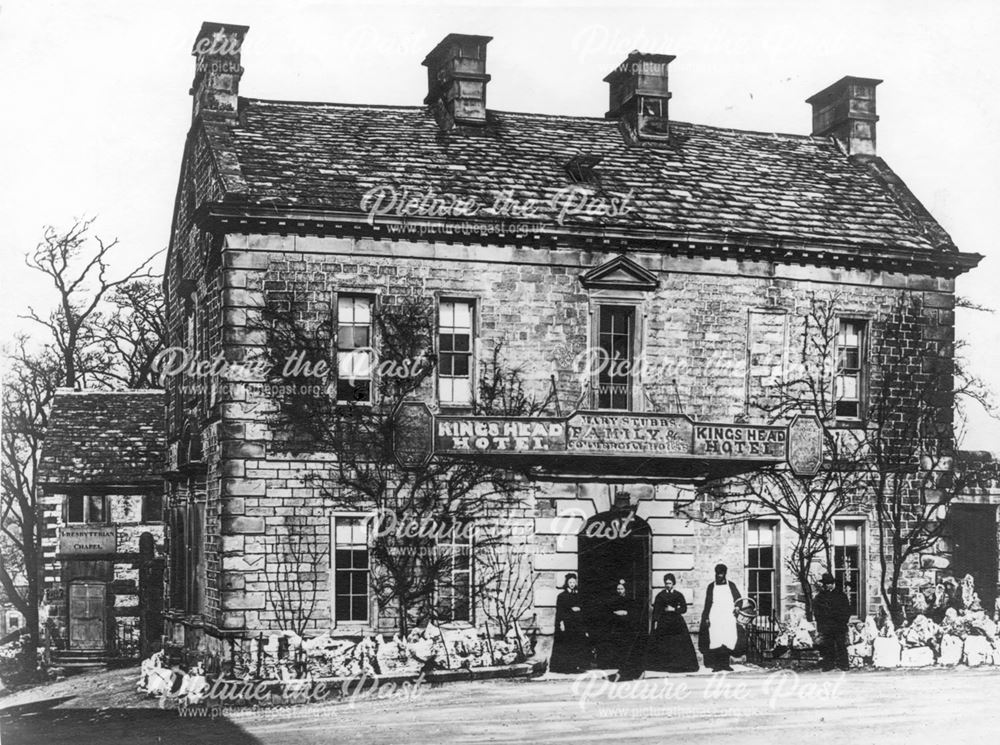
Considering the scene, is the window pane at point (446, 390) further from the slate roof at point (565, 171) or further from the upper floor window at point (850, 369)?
the upper floor window at point (850, 369)

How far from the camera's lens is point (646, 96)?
23.0 m

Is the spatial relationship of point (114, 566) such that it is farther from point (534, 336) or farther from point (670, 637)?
point (670, 637)

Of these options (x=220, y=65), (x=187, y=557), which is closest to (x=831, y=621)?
(x=187, y=557)

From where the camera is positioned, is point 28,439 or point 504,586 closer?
point 504,586

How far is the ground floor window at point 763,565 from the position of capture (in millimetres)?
20375

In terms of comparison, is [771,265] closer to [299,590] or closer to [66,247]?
[299,590]

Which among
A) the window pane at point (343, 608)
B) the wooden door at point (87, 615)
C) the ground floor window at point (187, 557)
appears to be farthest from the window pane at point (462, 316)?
the wooden door at point (87, 615)

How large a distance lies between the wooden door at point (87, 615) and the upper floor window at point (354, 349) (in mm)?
10945

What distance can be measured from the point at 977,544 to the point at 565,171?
11199mm

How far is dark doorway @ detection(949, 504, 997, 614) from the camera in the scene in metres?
23.4

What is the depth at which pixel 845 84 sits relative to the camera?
2400 cm

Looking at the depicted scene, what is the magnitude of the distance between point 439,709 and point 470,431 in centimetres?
446

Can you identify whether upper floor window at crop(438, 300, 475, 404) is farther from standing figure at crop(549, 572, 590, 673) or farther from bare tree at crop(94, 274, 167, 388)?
bare tree at crop(94, 274, 167, 388)

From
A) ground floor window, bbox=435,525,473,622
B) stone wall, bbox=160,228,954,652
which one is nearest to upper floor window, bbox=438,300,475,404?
stone wall, bbox=160,228,954,652
